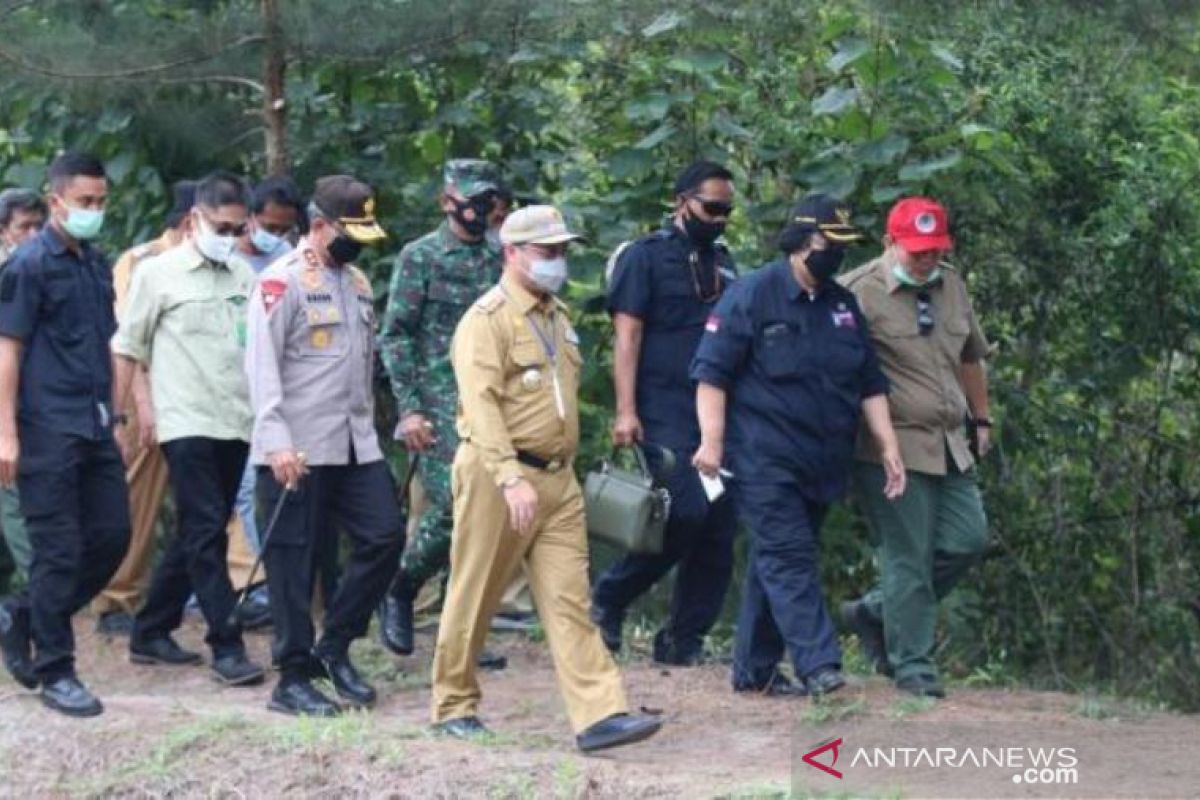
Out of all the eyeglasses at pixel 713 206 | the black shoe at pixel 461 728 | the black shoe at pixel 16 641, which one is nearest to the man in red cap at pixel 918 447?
the eyeglasses at pixel 713 206

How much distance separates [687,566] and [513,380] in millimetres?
2075

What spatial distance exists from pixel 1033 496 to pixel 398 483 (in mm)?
3184

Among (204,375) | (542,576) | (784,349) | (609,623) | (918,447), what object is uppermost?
(784,349)

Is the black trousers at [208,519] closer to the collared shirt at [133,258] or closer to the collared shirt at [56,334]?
the collared shirt at [56,334]

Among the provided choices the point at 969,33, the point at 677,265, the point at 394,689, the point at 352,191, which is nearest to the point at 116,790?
the point at 394,689

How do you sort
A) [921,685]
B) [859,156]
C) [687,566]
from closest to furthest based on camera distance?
[921,685] → [687,566] → [859,156]

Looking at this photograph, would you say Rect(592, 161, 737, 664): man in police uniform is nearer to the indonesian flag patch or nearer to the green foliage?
the green foliage

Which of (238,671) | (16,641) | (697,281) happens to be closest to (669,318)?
(697,281)

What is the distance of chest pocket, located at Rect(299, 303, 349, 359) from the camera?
358 inches

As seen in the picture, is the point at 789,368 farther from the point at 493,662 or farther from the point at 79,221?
the point at 79,221

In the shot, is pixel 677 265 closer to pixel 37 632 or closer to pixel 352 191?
pixel 352 191

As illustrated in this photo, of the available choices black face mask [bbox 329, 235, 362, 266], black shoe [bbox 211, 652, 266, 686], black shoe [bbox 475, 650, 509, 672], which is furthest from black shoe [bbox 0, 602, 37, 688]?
black shoe [bbox 475, 650, 509, 672]

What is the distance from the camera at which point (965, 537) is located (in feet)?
31.7

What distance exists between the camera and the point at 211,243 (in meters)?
9.90
